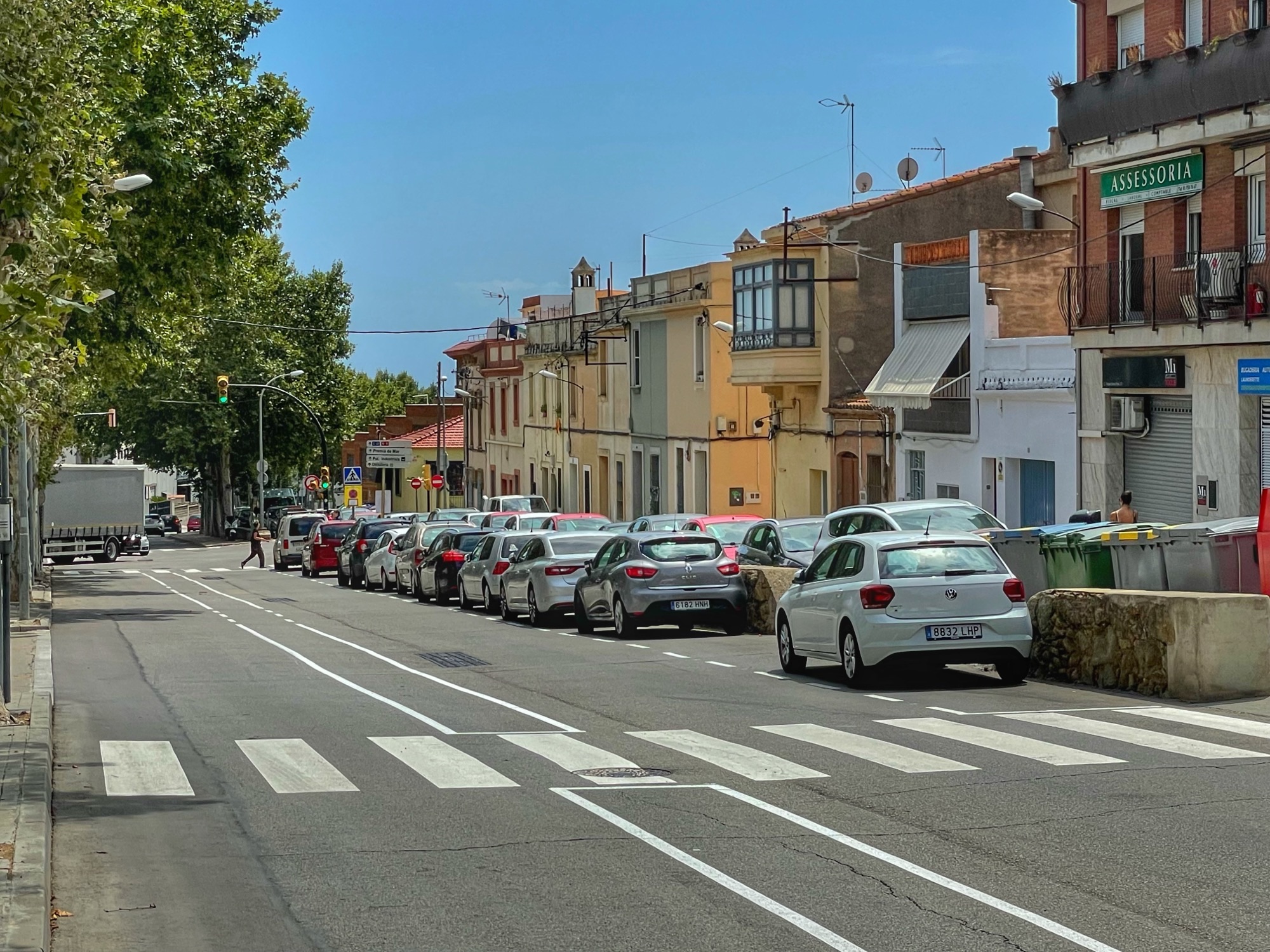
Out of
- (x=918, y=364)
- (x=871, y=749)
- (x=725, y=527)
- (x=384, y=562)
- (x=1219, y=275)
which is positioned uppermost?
(x=1219, y=275)

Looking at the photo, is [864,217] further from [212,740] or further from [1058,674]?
[212,740]

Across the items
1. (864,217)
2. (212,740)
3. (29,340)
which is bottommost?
(212,740)

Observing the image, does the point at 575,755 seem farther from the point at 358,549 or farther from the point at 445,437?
the point at 445,437

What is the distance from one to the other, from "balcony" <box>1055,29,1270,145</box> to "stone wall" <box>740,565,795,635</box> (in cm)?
1024

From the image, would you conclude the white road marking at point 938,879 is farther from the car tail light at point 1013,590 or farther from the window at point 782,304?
the window at point 782,304

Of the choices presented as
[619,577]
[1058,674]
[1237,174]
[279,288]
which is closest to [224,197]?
[619,577]

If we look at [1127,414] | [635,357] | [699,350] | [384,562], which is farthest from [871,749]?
[635,357]

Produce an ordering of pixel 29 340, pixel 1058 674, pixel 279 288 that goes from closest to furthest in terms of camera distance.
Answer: pixel 29 340
pixel 1058 674
pixel 279 288

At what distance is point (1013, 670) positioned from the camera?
671 inches

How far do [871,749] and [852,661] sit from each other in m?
4.58

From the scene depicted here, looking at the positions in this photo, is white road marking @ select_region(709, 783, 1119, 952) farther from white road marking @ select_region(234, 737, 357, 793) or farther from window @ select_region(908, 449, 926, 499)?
window @ select_region(908, 449, 926, 499)

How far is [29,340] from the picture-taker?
11.1 meters

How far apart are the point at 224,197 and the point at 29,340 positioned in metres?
21.0

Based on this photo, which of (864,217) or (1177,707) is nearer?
(1177,707)
